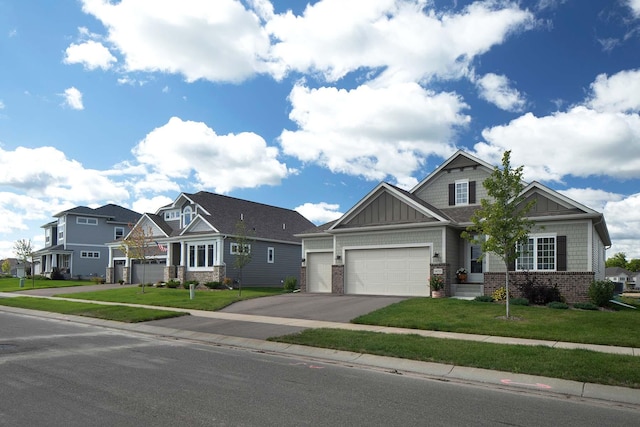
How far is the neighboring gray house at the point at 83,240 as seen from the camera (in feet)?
170

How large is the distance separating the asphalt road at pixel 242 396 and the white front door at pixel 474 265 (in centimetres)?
1453

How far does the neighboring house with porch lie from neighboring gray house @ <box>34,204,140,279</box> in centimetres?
3270

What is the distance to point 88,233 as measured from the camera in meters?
53.3

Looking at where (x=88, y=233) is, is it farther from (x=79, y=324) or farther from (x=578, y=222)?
(x=578, y=222)

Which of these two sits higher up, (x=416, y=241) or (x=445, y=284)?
(x=416, y=241)

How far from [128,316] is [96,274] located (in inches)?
1535

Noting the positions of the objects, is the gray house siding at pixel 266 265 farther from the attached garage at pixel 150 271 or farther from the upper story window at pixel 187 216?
the attached garage at pixel 150 271

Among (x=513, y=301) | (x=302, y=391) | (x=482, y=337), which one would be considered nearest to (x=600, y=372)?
(x=482, y=337)

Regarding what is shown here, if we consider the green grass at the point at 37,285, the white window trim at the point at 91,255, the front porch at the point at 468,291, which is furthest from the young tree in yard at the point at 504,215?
the white window trim at the point at 91,255

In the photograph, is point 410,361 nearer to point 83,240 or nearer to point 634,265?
point 83,240

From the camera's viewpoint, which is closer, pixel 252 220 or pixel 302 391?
pixel 302 391

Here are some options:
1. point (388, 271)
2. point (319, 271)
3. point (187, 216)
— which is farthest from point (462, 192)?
point (187, 216)

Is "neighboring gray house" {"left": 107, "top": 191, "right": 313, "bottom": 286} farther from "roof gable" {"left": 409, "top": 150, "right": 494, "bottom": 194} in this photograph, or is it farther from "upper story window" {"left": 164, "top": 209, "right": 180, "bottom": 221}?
"roof gable" {"left": 409, "top": 150, "right": 494, "bottom": 194}

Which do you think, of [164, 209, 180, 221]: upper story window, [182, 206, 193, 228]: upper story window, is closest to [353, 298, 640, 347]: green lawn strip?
[182, 206, 193, 228]: upper story window
